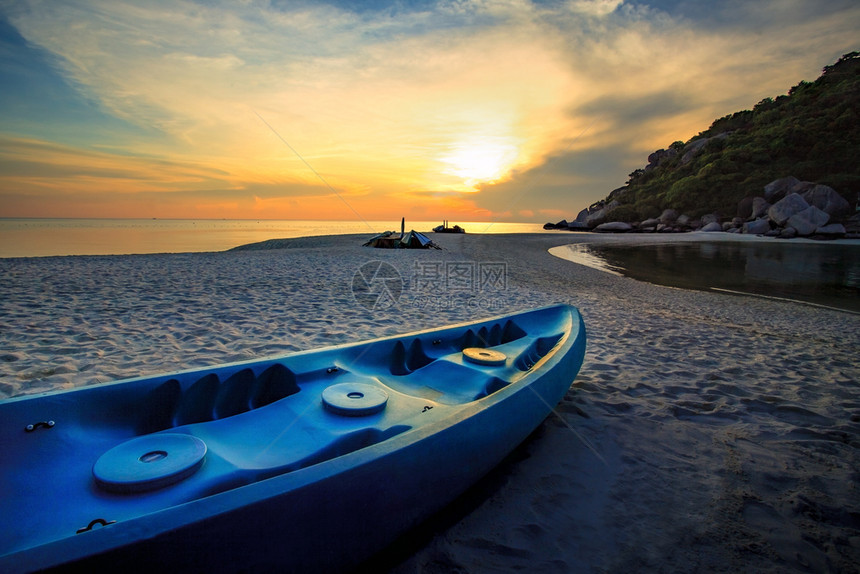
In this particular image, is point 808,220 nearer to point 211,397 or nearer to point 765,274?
point 765,274

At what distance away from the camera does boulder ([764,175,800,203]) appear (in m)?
42.0

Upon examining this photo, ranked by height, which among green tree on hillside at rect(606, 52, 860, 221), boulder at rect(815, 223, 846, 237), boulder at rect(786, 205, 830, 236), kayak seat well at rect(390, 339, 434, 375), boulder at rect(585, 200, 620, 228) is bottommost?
kayak seat well at rect(390, 339, 434, 375)

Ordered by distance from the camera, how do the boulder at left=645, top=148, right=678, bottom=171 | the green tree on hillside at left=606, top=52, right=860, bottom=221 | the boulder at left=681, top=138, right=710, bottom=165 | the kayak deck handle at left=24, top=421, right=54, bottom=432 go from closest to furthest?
the kayak deck handle at left=24, top=421, right=54, bottom=432
the green tree on hillside at left=606, top=52, right=860, bottom=221
the boulder at left=681, top=138, right=710, bottom=165
the boulder at left=645, top=148, right=678, bottom=171

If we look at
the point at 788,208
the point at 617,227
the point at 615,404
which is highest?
the point at 788,208

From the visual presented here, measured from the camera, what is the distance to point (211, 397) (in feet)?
7.56

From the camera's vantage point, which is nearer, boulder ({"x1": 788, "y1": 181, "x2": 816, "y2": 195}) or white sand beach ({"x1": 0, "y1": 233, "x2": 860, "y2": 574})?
white sand beach ({"x1": 0, "y1": 233, "x2": 860, "y2": 574})

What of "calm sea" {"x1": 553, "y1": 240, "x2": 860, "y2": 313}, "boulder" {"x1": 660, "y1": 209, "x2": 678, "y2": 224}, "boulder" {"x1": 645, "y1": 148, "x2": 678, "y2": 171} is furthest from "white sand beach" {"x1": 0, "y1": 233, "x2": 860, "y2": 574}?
"boulder" {"x1": 645, "y1": 148, "x2": 678, "y2": 171}

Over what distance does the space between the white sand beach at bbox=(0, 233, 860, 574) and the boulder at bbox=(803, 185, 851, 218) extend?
4404 cm

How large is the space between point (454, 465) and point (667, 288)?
458 inches

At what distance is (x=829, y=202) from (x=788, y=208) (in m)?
5.22

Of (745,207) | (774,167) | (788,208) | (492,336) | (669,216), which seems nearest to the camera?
(492,336)

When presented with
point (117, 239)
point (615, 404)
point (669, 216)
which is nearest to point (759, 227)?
point (669, 216)

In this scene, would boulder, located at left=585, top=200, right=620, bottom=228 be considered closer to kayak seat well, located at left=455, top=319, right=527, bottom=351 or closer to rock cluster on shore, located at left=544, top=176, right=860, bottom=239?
rock cluster on shore, located at left=544, top=176, right=860, bottom=239

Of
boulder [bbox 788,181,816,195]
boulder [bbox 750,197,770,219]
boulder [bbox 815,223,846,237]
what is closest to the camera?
boulder [bbox 815,223,846,237]
